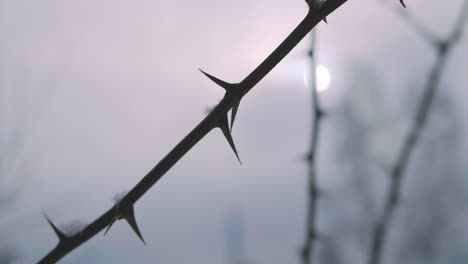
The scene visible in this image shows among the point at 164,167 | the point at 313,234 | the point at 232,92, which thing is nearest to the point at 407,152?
the point at 313,234

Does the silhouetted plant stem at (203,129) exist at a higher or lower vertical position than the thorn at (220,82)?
lower

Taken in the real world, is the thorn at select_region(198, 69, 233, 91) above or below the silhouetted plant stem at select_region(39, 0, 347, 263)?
above

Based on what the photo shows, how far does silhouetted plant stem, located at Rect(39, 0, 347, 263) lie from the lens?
2.88ft

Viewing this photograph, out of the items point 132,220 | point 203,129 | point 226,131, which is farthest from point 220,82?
point 132,220

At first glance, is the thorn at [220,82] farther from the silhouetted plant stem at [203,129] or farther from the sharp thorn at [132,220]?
the sharp thorn at [132,220]

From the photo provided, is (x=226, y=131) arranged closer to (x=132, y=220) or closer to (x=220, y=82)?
(x=220, y=82)

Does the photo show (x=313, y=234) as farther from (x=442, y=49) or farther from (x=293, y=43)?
(x=293, y=43)

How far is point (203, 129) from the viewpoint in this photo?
915 millimetres

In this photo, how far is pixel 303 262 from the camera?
6.54 ft

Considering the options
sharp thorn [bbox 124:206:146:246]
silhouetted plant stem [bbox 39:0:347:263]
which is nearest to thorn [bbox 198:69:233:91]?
silhouetted plant stem [bbox 39:0:347:263]

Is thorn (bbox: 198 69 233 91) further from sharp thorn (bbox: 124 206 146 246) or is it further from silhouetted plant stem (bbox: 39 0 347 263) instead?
sharp thorn (bbox: 124 206 146 246)

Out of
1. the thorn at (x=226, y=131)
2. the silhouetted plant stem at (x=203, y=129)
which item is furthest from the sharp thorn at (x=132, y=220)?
the thorn at (x=226, y=131)

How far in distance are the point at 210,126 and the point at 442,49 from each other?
1313 mm

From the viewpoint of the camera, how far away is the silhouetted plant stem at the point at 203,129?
88 cm
